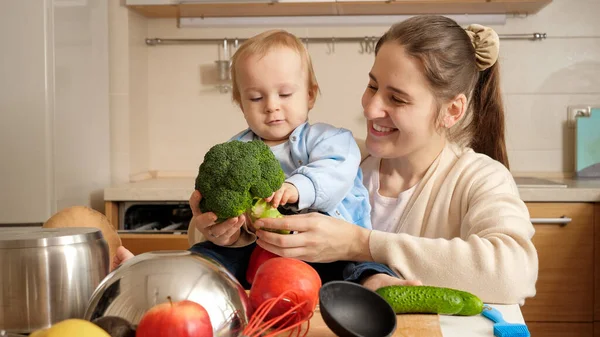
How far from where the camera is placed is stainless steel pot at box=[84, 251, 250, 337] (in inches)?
35.9

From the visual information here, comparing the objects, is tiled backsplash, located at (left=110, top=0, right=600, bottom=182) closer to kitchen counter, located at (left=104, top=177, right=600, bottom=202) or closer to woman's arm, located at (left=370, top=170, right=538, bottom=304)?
kitchen counter, located at (left=104, top=177, right=600, bottom=202)

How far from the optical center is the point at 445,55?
5.99ft

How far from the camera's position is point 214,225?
1.45 metres

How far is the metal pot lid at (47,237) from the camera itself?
3.36 ft

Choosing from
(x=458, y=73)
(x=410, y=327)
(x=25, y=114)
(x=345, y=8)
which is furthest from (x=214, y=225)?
(x=345, y=8)

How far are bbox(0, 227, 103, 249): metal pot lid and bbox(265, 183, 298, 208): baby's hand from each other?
0.36 m

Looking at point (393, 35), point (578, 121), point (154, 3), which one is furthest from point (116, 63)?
point (578, 121)

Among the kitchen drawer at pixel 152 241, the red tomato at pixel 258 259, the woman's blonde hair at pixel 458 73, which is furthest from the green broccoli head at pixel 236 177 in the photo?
the kitchen drawer at pixel 152 241

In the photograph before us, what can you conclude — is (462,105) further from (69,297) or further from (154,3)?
(154,3)

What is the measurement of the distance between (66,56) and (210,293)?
7.45 feet

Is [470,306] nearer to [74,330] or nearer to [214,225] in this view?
[214,225]

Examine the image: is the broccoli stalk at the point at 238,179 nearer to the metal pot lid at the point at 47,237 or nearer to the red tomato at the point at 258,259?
the red tomato at the point at 258,259

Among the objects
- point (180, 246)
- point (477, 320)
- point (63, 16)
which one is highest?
point (63, 16)

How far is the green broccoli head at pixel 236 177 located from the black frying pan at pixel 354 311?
34 cm
